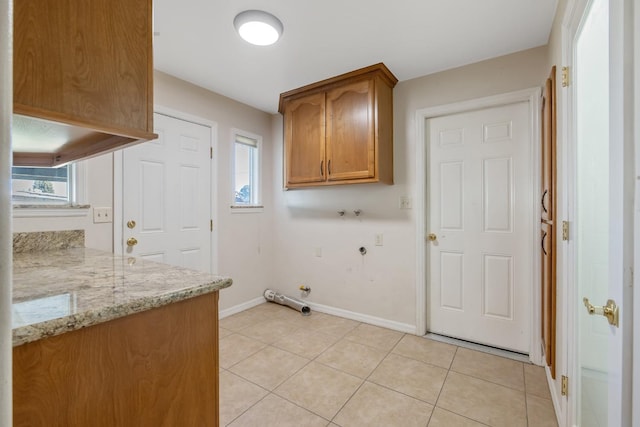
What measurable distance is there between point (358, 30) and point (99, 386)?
2241 mm

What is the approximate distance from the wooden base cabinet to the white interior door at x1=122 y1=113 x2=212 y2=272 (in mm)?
1874

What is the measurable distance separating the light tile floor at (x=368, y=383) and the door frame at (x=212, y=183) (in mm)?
955

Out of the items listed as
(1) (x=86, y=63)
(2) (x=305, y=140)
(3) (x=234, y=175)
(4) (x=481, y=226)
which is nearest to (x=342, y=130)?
(2) (x=305, y=140)

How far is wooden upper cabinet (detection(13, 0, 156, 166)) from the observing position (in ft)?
2.38

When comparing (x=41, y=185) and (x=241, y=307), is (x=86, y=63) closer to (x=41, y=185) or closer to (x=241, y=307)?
(x=41, y=185)

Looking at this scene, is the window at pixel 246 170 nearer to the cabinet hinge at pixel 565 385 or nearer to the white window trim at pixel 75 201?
the white window trim at pixel 75 201

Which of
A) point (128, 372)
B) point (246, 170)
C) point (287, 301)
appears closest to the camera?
point (128, 372)

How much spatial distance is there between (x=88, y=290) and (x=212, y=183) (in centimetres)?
225

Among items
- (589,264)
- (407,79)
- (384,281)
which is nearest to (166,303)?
(589,264)

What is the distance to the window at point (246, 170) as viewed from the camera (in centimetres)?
331

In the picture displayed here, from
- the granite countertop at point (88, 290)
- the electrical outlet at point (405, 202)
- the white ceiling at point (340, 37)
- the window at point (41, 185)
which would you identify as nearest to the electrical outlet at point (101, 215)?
the window at point (41, 185)

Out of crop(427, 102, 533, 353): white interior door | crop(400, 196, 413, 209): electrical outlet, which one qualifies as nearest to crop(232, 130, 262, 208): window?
crop(400, 196, 413, 209): electrical outlet

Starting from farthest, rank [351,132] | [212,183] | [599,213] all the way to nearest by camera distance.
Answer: [212,183], [351,132], [599,213]

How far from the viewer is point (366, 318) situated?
297 centimetres
